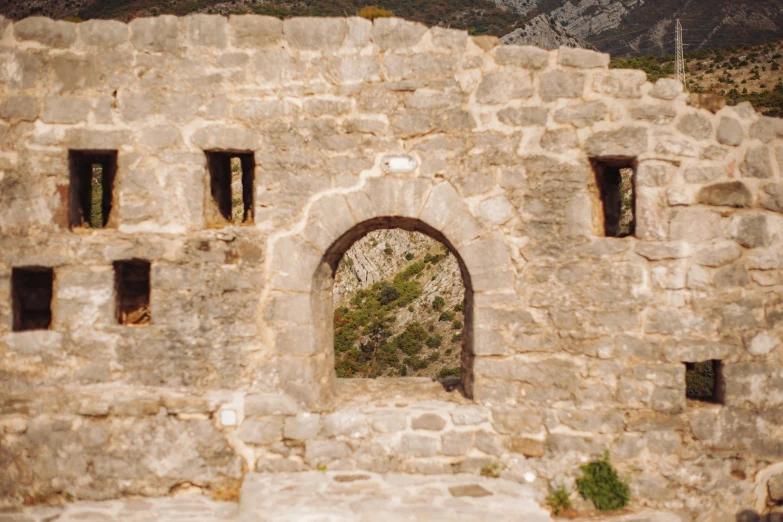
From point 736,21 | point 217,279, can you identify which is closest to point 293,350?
point 217,279

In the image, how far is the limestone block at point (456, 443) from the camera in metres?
4.89

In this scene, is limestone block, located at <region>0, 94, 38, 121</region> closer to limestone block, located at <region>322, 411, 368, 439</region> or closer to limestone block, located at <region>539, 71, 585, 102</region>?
→ limestone block, located at <region>322, 411, 368, 439</region>

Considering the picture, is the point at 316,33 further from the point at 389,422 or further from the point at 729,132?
the point at 729,132

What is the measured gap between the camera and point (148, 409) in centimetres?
484

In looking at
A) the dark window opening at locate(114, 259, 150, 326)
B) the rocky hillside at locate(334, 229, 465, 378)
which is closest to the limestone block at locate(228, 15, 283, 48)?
the dark window opening at locate(114, 259, 150, 326)

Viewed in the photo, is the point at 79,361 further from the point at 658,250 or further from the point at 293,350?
the point at 658,250

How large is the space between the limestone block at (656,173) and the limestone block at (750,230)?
0.66m

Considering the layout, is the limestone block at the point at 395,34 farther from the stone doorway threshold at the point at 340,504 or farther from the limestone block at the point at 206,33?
the stone doorway threshold at the point at 340,504

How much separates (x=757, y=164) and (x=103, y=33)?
213 inches

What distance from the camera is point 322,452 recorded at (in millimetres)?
4891

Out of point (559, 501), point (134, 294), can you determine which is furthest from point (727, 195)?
point (134, 294)

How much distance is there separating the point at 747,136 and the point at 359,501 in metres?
4.22

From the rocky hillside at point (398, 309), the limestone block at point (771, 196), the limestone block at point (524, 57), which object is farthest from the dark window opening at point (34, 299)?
the rocky hillside at point (398, 309)

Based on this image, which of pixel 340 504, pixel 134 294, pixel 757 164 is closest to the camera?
pixel 340 504
